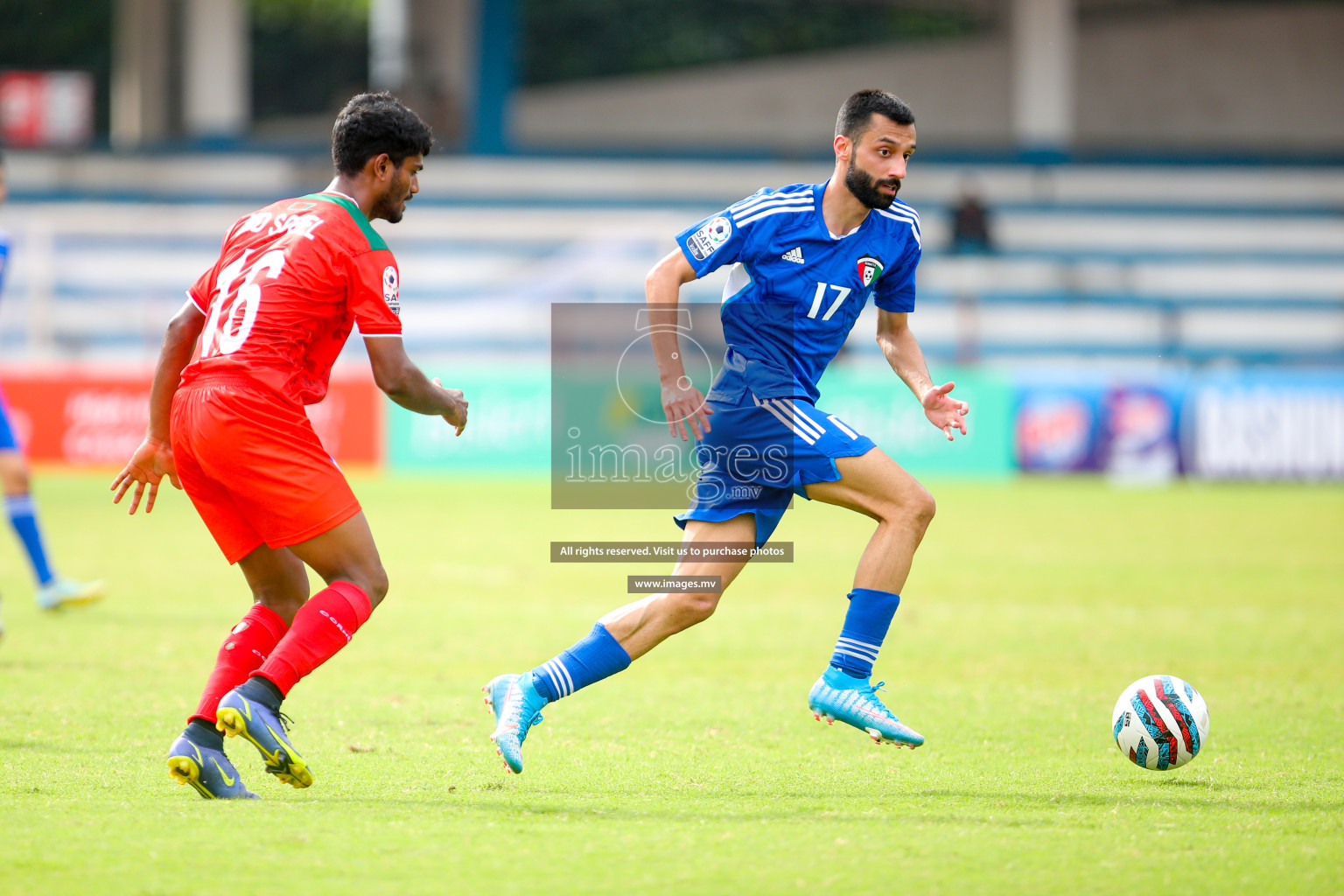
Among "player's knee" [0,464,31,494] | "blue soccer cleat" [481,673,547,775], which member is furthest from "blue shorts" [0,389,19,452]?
"blue soccer cleat" [481,673,547,775]

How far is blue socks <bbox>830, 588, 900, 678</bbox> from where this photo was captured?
194 inches

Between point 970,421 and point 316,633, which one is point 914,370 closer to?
point 316,633

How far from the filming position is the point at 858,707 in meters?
4.83

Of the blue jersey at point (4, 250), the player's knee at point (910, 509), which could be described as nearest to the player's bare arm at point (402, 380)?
the player's knee at point (910, 509)

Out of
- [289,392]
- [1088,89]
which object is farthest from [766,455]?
[1088,89]

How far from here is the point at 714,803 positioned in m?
4.54

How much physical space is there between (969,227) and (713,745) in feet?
65.3

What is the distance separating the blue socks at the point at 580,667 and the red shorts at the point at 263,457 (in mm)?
898

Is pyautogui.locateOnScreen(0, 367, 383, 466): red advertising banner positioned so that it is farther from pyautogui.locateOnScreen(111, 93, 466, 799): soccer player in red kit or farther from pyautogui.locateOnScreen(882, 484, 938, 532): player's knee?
pyautogui.locateOnScreen(882, 484, 938, 532): player's knee

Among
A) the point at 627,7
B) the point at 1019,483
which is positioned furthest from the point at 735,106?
the point at 1019,483

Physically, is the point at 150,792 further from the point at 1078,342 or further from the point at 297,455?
the point at 1078,342

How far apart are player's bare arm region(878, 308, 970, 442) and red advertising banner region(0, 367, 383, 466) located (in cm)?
1269

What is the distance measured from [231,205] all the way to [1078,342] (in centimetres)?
1410

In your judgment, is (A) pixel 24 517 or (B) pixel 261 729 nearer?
(B) pixel 261 729
